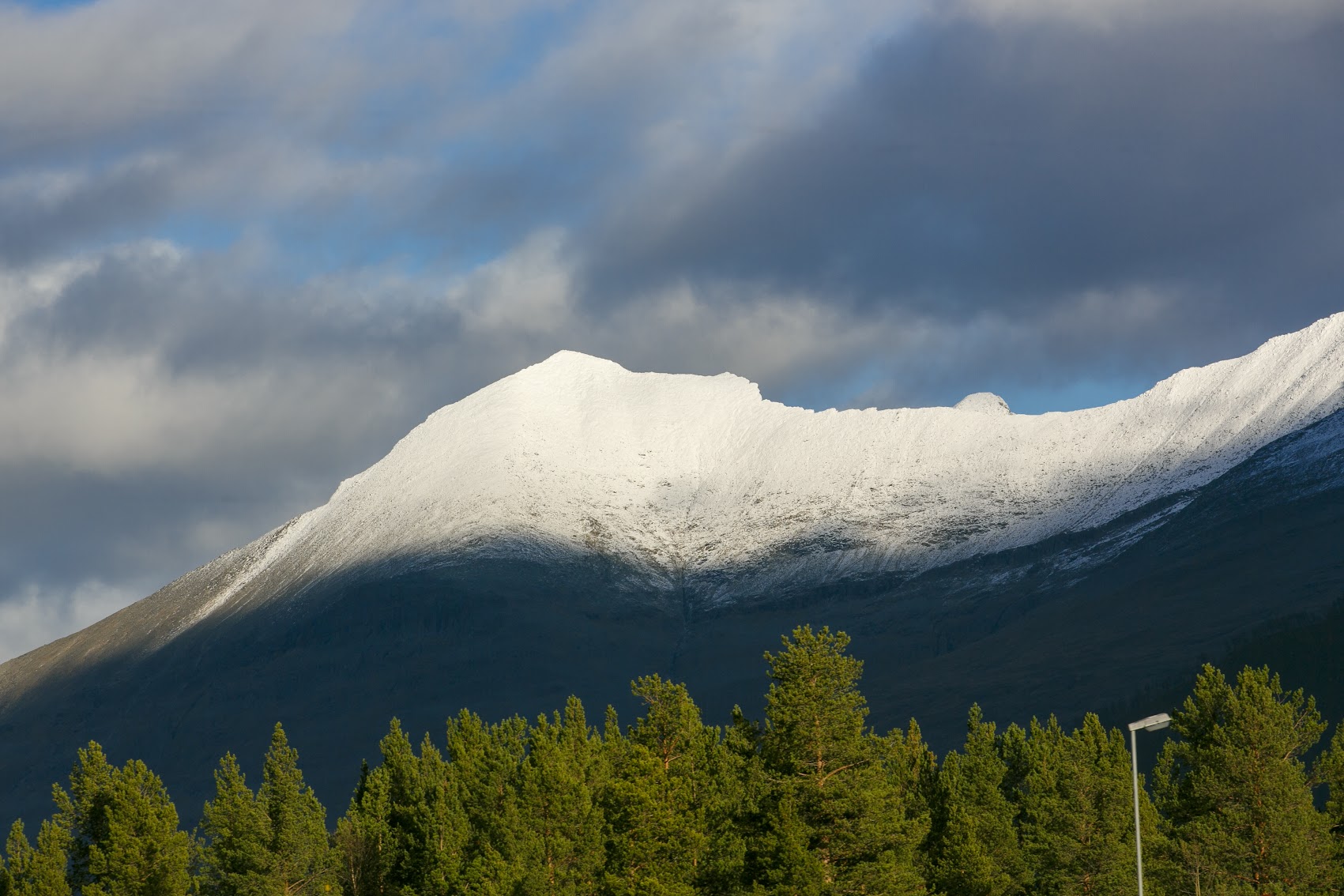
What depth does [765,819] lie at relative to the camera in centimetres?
8412

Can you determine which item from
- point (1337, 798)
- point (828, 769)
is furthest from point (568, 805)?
point (1337, 798)

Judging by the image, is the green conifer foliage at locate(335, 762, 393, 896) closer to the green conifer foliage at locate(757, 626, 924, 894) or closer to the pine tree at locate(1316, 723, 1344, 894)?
the green conifer foliage at locate(757, 626, 924, 894)

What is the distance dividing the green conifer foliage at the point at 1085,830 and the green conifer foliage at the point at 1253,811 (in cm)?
321

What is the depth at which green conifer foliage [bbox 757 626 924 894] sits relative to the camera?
3250 inches

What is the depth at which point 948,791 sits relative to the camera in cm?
10594

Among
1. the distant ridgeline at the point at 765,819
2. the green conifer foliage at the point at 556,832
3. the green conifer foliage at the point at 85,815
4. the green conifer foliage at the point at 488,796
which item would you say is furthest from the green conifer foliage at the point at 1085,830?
the green conifer foliage at the point at 85,815

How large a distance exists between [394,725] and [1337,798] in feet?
226

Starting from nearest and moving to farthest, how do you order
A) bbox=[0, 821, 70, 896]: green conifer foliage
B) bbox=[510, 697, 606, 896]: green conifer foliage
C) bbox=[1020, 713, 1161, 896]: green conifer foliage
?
bbox=[510, 697, 606, 896]: green conifer foliage, bbox=[1020, 713, 1161, 896]: green conifer foliage, bbox=[0, 821, 70, 896]: green conifer foliage

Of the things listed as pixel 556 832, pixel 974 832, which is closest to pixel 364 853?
pixel 556 832

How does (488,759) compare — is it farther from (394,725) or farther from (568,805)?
(394,725)

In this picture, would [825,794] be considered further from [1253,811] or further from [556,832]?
[1253,811]

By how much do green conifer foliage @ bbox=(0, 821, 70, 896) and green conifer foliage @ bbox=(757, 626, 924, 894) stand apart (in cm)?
4846

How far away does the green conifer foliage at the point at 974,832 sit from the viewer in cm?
9906

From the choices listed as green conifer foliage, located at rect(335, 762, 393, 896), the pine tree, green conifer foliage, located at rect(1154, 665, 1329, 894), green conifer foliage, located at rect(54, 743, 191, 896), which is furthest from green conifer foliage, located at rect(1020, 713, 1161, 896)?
green conifer foliage, located at rect(54, 743, 191, 896)
